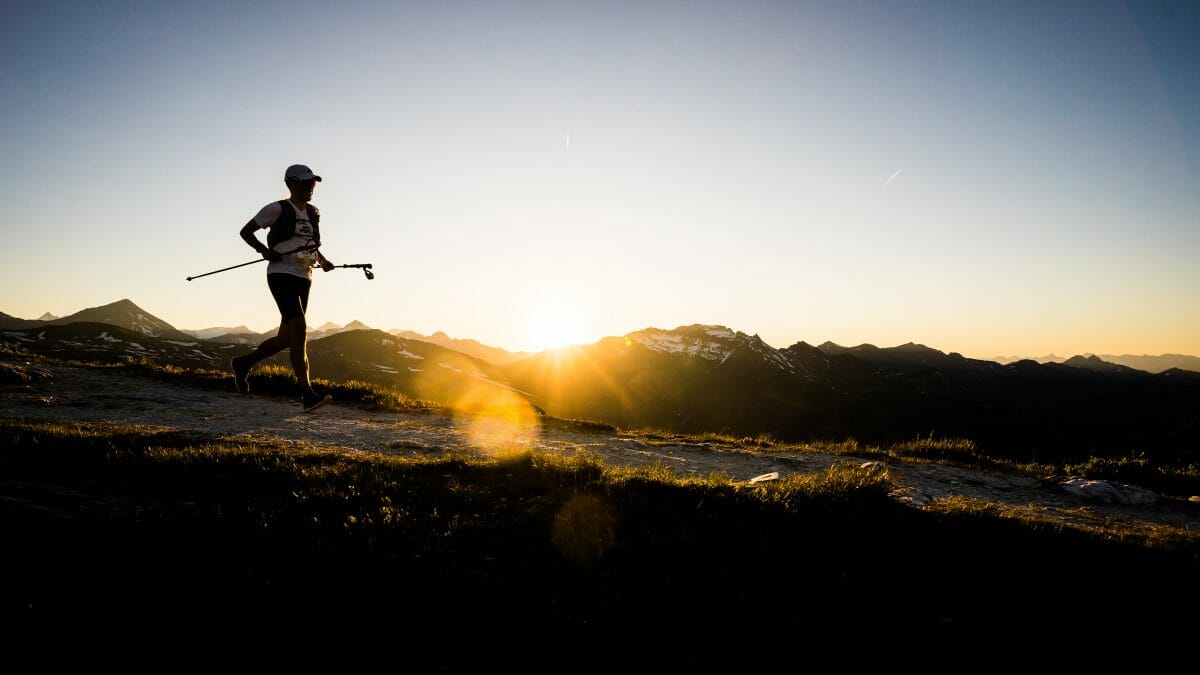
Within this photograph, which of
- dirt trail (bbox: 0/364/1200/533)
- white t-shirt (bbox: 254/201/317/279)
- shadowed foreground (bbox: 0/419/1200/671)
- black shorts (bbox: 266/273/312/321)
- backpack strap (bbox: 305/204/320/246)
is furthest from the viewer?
backpack strap (bbox: 305/204/320/246)

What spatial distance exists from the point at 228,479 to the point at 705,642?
5.58 m

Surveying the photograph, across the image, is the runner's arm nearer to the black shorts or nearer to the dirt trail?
the black shorts

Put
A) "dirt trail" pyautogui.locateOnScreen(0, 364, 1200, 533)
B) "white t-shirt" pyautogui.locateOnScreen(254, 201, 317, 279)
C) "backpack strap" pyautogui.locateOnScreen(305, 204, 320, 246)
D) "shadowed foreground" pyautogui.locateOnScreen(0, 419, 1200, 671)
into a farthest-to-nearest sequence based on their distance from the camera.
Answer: "backpack strap" pyautogui.locateOnScreen(305, 204, 320, 246) < "white t-shirt" pyautogui.locateOnScreen(254, 201, 317, 279) < "dirt trail" pyautogui.locateOnScreen(0, 364, 1200, 533) < "shadowed foreground" pyautogui.locateOnScreen(0, 419, 1200, 671)

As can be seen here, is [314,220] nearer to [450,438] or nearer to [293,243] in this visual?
[293,243]

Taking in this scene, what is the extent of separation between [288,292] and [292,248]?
2.54 feet

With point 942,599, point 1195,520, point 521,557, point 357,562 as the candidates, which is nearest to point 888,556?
point 942,599

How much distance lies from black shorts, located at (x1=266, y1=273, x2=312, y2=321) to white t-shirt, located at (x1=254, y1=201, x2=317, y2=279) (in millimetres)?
96

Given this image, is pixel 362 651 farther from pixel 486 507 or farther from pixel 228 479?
pixel 228 479

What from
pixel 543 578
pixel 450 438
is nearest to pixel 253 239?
pixel 450 438

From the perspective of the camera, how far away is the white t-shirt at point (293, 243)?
9164 mm

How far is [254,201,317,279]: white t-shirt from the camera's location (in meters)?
9.16

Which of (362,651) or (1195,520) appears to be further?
(1195,520)

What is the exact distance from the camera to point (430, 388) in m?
178

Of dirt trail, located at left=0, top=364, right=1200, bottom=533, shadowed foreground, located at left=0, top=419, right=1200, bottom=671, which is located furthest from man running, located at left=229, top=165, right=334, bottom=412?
shadowed foreground, located at left=0, top=419, right=1200, bottom=671
